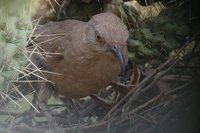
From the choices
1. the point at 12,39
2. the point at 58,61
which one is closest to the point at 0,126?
the point at 58,61

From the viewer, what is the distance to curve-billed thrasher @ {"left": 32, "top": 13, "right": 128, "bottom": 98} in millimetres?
2553

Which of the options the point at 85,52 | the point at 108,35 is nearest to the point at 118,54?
the point at 108,35

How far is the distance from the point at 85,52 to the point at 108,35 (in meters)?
0.27

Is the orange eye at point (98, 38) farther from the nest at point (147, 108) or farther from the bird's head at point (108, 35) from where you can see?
the nest at point (147, 108)

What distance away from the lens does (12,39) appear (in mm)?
2062

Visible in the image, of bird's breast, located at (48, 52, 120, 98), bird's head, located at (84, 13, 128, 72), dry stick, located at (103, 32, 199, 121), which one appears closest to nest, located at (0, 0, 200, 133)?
dry stick, located at (103, 32, 199, 121)

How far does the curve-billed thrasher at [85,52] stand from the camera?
2.55 metres

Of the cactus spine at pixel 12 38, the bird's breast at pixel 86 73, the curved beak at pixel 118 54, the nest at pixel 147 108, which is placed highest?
the cactus spine at pixel 12 38

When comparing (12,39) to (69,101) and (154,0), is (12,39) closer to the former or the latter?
(154,0)

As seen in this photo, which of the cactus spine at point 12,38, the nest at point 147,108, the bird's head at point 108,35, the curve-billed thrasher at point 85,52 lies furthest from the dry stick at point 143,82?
the cactus spine at point 12,38

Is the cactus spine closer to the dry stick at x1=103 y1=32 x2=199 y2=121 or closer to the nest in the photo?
the nest

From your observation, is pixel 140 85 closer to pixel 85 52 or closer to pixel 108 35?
pixel 85 52

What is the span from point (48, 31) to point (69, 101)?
56cm

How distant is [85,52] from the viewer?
9.05 feet
